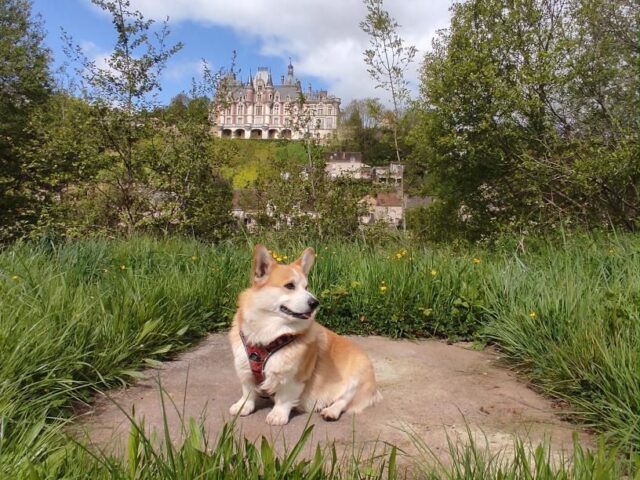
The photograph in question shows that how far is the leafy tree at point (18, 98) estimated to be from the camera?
9398 millimetres

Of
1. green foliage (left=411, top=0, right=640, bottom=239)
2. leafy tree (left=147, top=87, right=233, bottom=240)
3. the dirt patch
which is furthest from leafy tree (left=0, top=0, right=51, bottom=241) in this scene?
green foliage (left=411, top=0, right=640, bottom=239)

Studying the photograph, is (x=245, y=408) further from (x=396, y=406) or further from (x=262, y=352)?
(x=396, y=406)

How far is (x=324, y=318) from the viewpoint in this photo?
483 cm

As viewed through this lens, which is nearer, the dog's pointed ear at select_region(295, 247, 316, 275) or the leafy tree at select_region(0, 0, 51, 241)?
the dog's pointed ear at select_region(295, 247, 316, 275)

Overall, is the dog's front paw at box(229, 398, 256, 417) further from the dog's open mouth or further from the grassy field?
the grassy field

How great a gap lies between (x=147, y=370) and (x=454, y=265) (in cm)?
329

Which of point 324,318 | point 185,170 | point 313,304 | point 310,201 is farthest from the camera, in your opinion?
point 185,170

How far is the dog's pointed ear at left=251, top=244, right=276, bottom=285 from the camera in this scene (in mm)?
2957

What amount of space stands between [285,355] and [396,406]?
891mm

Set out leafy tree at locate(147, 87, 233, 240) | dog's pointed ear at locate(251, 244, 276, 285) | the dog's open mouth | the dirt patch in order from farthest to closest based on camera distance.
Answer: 1. leafy tree at locate(147, 87, 233, 240)
2. dog's pointed ear at locate(251, 244, 276, 285)
3. the dog's open mouth
4. the dirt patch

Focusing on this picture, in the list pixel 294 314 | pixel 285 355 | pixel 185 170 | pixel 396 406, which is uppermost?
pixel 185 170

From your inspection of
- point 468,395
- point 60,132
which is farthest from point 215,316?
point 60,132

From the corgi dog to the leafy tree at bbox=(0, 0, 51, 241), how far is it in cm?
724

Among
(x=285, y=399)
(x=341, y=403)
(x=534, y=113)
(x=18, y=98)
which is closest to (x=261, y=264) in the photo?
(x=285, y=399)
